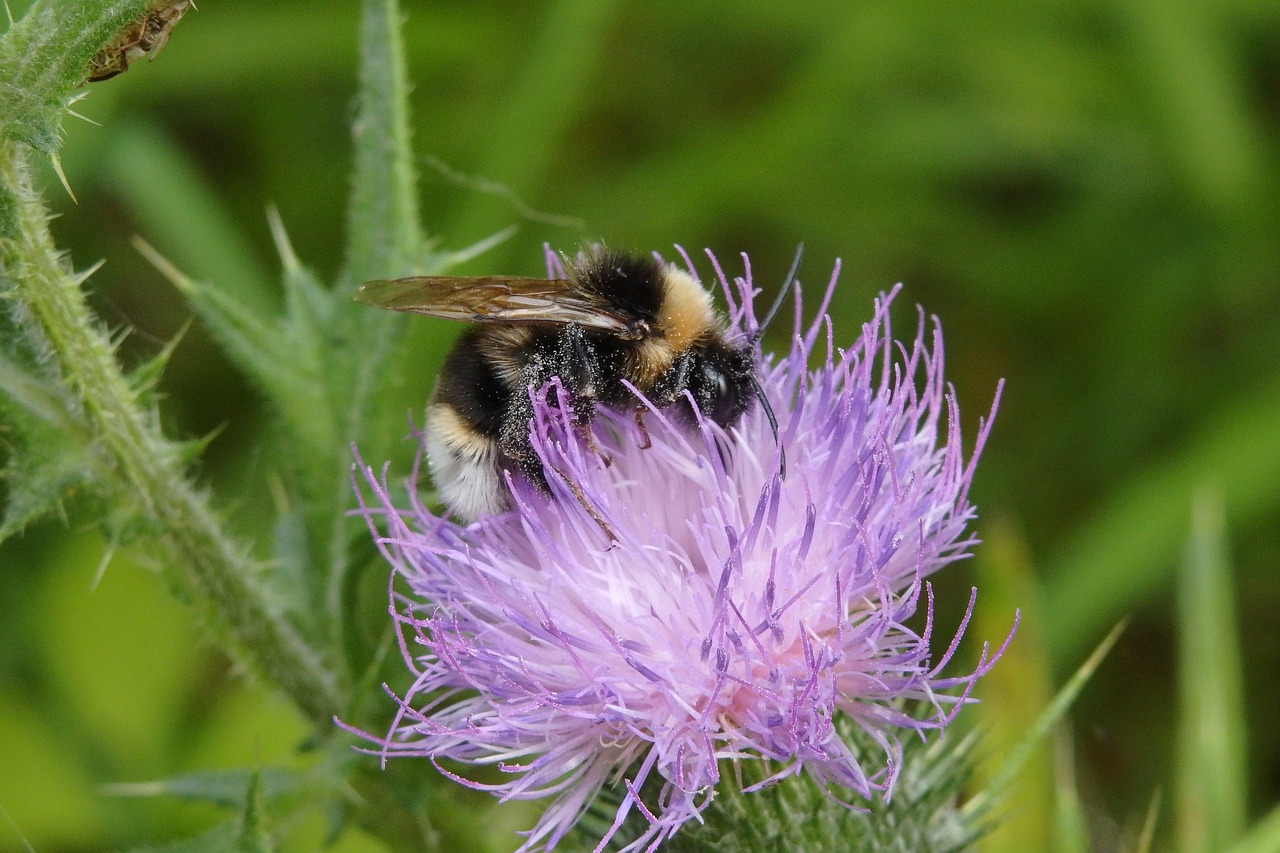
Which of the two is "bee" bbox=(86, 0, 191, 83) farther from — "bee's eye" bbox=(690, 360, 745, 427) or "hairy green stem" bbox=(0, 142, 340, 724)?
"bee's eye" bbox=(690, 360, 745, 427)

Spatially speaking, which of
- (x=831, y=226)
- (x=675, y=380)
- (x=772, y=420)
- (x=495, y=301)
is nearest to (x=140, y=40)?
(x=495, y=301)

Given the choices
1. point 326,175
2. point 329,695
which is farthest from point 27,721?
point 326,175

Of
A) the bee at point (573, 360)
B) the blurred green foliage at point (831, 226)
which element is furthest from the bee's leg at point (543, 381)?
the blurred green foliage at point (831, 226)

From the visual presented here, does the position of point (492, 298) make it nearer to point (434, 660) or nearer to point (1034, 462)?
point (434, 660)

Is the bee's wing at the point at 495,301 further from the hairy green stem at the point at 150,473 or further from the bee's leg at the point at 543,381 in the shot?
the hairy green stem at the point at 150,473

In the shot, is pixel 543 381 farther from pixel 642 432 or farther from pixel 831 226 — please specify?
pixel 831 226

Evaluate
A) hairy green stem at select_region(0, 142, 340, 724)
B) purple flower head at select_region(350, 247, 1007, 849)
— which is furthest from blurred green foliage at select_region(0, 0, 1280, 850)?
purple flower head at select_region(350, 247, 1007, 849)
